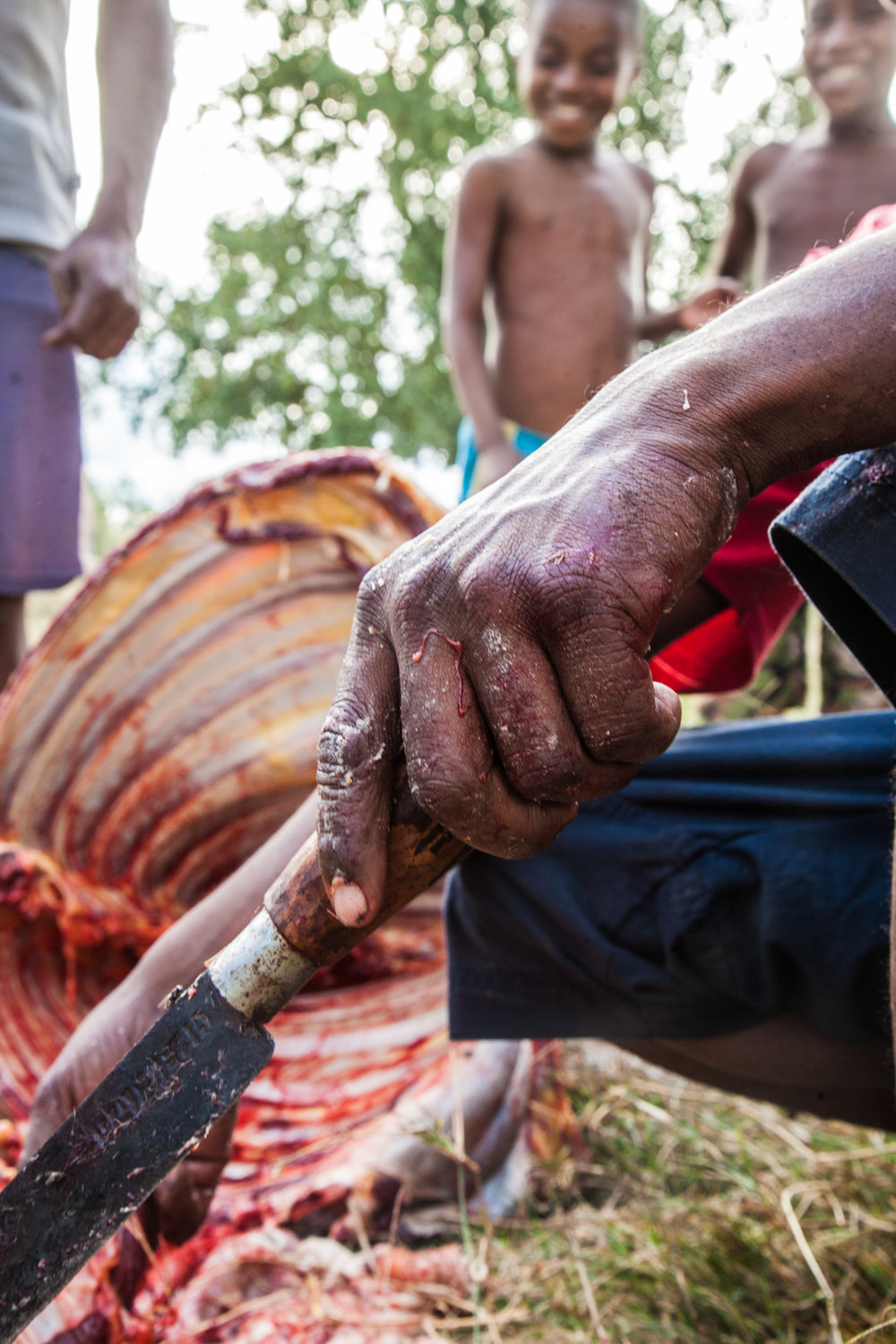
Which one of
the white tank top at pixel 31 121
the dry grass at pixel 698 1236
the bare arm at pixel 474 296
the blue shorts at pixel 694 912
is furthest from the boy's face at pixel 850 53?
the dry grass at pixel 698 1236

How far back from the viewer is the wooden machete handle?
69 cm

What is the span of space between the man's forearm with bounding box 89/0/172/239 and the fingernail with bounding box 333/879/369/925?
1535 mm

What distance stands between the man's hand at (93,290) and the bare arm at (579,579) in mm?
1277

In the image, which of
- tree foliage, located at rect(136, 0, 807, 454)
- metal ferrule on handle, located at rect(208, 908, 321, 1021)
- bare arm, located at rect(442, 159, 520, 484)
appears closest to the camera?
metal ferrule on handle, located at rect(208, 908, 321, 1021)

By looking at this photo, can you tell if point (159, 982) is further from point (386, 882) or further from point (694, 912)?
point (694, 912)

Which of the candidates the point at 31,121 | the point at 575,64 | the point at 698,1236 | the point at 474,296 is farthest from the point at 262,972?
the point at 575,64

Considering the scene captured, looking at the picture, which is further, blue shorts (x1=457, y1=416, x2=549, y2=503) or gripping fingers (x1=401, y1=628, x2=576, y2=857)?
blue shorts (x1=457, y1=416, x2=549, y2=503)

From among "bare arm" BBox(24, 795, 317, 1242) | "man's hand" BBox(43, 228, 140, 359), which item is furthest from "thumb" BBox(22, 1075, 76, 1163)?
"man's hand" BBox(43, 228, 140, 359)

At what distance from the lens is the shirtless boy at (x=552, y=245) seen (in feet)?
10.4

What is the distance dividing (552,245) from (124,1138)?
3.14m

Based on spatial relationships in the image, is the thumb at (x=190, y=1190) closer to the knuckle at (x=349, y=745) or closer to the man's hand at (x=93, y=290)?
the knuckle at (x=349, y=745)

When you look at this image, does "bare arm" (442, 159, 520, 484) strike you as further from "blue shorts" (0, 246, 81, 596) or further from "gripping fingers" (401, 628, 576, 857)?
"gripping fingers" (401, 628, 576, 857)

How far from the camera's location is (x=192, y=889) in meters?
1.94

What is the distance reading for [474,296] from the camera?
321 cm
